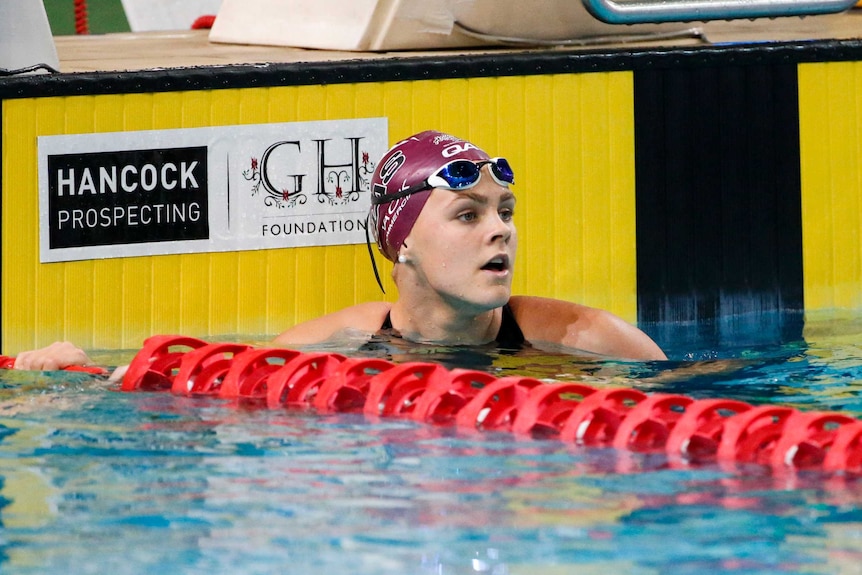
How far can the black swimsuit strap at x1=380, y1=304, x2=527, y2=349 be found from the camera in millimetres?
4016

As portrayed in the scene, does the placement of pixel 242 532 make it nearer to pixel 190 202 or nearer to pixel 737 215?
pixel 190 202

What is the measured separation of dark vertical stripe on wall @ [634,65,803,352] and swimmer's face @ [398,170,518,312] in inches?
47.5

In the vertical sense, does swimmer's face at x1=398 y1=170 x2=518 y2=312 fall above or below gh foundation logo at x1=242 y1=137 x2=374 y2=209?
below

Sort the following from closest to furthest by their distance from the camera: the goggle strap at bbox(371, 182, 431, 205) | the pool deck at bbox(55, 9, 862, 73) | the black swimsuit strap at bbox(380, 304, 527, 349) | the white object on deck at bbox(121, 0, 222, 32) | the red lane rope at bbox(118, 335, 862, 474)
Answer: the red lane rope at bbox(118, 335, 862, 474), the goggle strap at bbox(371, 182, 431, 205), the black swimsuit strap at bbox(380, 304, 527, 349), the pool deck at bbox(55, 9, 862, 73), the white object on deck at bbox(121, 0, 222, 32)

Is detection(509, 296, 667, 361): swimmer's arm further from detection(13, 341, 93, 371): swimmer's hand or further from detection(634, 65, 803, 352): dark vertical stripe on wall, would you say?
detection(13, 341, 93, 371): swimmer's hand

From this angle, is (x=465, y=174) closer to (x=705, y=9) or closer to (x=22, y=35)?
(x=705, y=9)

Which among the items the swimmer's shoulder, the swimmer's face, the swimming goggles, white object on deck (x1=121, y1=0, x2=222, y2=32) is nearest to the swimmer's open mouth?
the swimmer's face

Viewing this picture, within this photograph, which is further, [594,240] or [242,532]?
[594,240]

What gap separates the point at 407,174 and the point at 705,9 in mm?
1428

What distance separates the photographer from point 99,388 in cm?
360

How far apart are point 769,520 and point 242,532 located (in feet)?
3.10

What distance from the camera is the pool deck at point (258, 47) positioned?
5.11 m

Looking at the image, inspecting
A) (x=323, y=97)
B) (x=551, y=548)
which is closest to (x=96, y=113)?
(x=323, y=97)

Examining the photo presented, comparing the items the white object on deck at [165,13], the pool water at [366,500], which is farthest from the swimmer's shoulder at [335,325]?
the white object on deck at [165,13]
